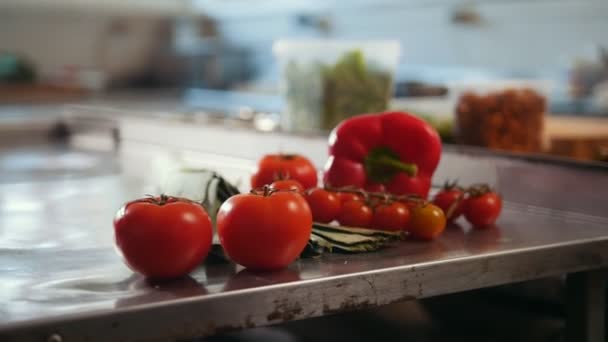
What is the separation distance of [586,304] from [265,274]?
0.48m

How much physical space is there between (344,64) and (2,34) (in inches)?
117

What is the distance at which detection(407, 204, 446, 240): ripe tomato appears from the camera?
0.96 meters

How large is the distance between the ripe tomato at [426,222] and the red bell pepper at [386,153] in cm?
13

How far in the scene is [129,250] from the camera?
771mm

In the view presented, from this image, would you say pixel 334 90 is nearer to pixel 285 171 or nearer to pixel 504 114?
pixel 504 114

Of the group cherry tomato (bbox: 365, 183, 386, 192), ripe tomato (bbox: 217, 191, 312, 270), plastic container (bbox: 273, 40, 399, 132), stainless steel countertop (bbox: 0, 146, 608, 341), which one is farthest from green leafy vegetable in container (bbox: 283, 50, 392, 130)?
ripe tomato (bbox: 217, 191, 312, 270)

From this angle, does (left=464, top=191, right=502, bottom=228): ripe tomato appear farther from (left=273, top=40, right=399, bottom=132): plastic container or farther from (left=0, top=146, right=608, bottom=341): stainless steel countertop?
(left=273, top=40, right=399, bottom=132): plastic container

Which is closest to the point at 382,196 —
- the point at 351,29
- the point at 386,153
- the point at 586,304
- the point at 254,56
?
the point at 386,153

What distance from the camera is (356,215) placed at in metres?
0.96

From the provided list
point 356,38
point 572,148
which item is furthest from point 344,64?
point 356,38

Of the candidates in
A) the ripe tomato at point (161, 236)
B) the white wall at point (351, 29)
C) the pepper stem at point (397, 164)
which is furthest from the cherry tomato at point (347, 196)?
the white wall at point (351, 29)

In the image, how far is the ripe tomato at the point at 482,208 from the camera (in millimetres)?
1038

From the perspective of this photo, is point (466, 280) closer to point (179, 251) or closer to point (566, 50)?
point (179, 251)

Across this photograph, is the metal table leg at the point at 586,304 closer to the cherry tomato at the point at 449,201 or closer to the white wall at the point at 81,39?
the cherry tomato at the point at 449,201
